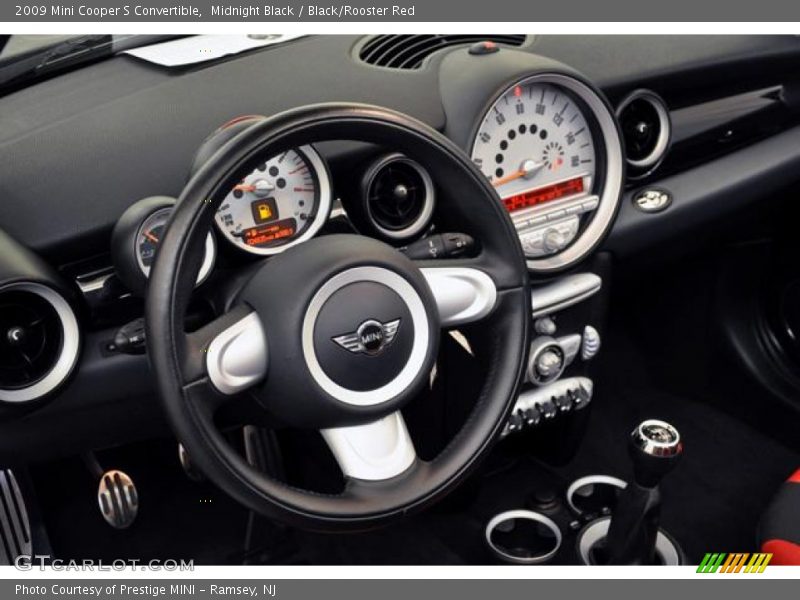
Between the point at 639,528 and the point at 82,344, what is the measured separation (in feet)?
3.43

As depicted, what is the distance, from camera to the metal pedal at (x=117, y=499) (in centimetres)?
193

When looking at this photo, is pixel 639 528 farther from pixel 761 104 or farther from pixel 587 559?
pixel 761 104

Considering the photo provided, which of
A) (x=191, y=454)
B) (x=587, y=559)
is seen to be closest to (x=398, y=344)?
(x=191, y=454)

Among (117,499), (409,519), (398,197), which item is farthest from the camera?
(409,519)

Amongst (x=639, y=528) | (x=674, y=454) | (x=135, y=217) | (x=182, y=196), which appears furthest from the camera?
(x=639, y=528)

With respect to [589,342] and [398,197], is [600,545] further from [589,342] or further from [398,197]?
[398,197]

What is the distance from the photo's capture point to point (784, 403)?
2443 millimetres

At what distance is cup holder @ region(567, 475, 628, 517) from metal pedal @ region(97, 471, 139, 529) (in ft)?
3.01

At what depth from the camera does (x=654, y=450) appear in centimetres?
175

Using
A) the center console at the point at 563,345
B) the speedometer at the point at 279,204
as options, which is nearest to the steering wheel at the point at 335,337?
the speedometer at the point at 279,204

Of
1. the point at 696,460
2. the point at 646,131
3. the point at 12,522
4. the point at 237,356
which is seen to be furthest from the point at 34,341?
the point at 696,460

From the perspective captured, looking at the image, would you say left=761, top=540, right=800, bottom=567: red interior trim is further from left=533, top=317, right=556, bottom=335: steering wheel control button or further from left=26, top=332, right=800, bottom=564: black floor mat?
left=533, top=317, right=556, bottom=335: steering wheel control button

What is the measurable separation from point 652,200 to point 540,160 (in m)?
0.37

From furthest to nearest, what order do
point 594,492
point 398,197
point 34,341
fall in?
point 594,492 < point 398,197 < point 34,341
